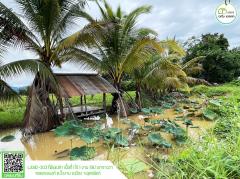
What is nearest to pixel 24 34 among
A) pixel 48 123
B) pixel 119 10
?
pixel 48 123

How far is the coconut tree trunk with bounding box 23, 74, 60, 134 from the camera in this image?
8586 millimetres

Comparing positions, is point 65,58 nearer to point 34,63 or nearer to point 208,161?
point 34,63

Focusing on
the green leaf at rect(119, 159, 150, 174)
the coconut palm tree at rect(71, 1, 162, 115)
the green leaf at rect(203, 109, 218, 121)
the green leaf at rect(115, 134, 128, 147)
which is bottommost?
the green leaf at rect(203, 109, 218, 121)

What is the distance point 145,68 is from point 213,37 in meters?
16.4

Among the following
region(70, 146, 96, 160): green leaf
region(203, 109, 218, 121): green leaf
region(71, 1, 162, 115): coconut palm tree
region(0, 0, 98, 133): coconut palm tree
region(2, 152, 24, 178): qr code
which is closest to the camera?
region(2, 152, 24, 178): qr code

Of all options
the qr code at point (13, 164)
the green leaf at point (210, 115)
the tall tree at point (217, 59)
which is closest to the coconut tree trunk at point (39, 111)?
the green leaf at point (210, 115)

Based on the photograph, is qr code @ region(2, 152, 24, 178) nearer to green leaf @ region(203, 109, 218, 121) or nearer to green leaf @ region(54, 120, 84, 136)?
green leaf @ region(54, 120, 84, 136)

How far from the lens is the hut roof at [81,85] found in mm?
9849

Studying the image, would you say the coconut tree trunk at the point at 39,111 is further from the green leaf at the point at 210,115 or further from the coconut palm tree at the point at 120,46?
the green leaf at the point at 210,115

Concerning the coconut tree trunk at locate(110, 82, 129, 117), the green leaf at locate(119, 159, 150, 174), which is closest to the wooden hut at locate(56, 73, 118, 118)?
the coconut tree trunk at locate(110, 82, 129, 117)

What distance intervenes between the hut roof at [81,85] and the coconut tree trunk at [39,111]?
55 cm

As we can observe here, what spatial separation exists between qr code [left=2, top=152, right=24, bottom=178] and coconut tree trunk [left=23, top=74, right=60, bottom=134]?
5.54 meters

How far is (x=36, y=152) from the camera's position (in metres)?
6.84

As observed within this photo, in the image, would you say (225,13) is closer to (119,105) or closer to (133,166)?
(133,166)
